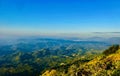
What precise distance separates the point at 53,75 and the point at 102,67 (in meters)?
58.6

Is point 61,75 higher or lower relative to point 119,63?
lower

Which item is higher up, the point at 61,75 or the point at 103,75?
the point at 103,75

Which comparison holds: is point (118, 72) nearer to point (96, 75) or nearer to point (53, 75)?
point (96, 75)

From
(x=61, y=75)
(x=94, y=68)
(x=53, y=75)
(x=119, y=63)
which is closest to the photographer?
(x=119, y=63)

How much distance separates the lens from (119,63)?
138000 mm

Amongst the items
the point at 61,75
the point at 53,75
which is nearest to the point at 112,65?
the point at 61,75

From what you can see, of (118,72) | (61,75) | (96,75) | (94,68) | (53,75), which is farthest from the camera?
(53,75)

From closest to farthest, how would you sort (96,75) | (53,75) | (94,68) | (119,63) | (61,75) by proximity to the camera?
(96,75), (119,63), (94,68), (61,75), (53,75)

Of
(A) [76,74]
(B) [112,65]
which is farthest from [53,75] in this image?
(B) [112,65]

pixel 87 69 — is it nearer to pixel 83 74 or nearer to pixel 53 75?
pixel 83 74

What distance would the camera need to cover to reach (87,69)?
479 ft

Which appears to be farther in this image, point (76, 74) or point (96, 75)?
point (76, 74)

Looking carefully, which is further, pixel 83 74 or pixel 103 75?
pixel 83 74

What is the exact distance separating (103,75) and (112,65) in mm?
25658
